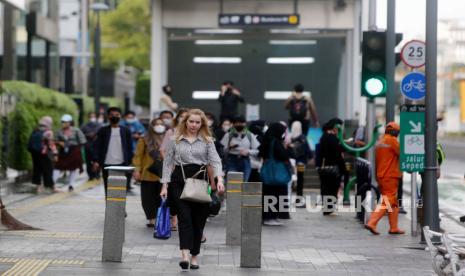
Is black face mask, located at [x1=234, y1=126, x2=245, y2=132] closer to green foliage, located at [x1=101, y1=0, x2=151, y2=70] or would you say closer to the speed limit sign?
the speed limit sign

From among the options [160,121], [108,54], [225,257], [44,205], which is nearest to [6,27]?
[44,205]

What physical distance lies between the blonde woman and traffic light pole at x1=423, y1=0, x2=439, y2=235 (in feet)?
11.8

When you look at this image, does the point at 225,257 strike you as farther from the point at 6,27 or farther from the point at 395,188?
the point at 6,27

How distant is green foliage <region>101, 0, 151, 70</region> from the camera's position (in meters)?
77.2

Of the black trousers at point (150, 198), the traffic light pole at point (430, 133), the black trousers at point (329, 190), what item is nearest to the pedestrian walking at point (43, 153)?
the black trousers at point (329, 190)

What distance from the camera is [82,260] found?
11164 mm

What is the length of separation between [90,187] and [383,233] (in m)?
10.4

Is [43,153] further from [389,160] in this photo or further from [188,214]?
[188,214]

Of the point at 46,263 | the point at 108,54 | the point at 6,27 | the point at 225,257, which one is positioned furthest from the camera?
the point at 108,54

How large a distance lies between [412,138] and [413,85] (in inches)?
30.0

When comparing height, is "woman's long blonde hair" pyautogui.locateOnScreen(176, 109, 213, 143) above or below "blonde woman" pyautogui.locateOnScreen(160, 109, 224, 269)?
above

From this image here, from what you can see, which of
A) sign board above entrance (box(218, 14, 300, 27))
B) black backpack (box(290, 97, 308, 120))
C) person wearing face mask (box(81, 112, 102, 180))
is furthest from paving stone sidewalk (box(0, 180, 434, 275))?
sign board above entrance (box(218, 14, 300, 27))

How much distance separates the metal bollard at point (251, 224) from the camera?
10.8m

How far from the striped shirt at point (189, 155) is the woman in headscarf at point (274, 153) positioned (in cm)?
518
